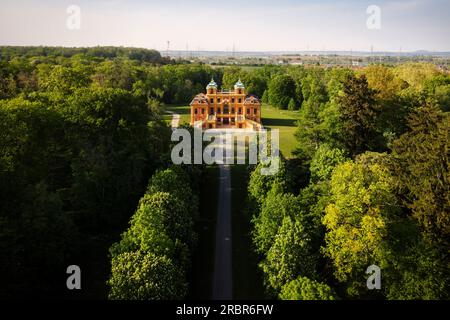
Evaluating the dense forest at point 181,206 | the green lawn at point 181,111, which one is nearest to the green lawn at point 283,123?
the green lawn at point 181,111

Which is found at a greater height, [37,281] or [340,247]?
[340,247]

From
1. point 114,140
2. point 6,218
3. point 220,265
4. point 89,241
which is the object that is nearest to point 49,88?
point 114,140

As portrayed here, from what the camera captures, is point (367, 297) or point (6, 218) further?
point (367, 297)

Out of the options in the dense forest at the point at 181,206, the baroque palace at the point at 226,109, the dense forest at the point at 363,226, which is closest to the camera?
the dense forest at the point at 363,226

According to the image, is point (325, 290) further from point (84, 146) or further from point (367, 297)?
point (84, 146)

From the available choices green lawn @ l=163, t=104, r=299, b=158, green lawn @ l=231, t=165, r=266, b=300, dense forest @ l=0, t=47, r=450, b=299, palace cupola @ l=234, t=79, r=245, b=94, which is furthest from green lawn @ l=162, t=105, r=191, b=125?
green lawn @ l=231, t=165, r=266, b=300

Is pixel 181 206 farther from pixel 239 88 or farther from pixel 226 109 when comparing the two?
pixel 239 88

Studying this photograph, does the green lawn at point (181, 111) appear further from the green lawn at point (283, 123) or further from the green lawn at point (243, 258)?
the green lawn at point (243, 258)

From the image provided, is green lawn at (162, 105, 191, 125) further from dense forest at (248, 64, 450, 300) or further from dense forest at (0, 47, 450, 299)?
dense forest at (248, 64, 450, 300)
